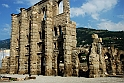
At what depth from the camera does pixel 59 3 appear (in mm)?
27438

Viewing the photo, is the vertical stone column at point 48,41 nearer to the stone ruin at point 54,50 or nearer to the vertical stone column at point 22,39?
the stone ruin at point 54,50

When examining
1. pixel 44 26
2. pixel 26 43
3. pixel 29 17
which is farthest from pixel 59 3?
pixel 26 43

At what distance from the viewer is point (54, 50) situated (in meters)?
26.2

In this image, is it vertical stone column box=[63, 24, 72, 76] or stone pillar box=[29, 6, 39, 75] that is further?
stone pillar box=[29, 6, 39, 75]

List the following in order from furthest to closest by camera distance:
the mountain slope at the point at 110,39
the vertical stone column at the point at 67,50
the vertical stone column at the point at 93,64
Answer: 1. the mountain slope at the point at 110,39
2. the vertical stone column at the point at 67,50
3. the vertical stone column at the point at 93,64

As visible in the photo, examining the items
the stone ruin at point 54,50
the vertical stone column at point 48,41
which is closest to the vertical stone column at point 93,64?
the stone ruin at point 54,50

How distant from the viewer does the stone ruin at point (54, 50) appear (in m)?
22.0

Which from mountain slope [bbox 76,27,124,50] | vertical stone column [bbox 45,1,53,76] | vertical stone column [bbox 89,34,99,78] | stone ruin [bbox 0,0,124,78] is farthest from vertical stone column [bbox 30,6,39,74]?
mountain slope [bbox 76,27,124,50]

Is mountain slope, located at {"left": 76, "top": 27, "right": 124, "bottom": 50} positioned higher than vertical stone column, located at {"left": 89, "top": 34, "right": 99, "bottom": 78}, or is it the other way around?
mountain slope, located at {"left": 76, "top": 27, "right": 124, "bottom": 50}

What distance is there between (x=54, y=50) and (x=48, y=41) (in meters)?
1.59

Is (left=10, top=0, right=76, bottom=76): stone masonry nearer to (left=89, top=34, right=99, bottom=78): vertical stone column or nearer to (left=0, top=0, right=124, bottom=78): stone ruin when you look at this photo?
(left=0, top=0, right=124, bottom=78): stone ruin

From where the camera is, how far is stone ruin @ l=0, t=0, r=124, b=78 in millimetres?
22000

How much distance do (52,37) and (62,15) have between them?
12.0 feet

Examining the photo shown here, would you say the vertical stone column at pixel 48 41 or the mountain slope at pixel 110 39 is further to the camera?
the mountain slope at pixel 110 39
